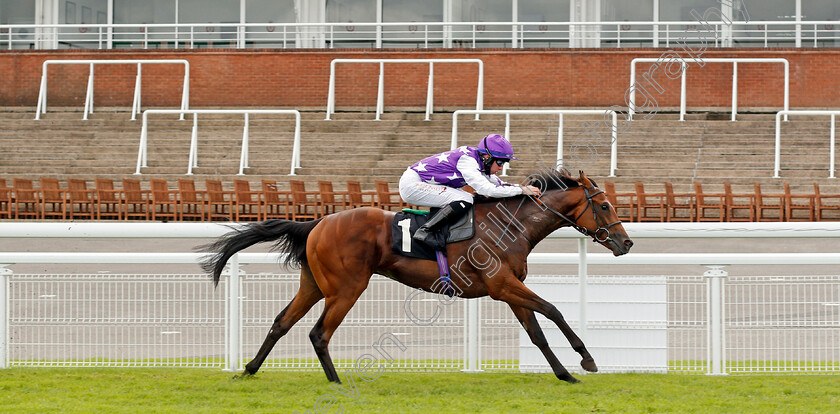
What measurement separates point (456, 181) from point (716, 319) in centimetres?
196

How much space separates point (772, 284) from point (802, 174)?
41.6 ft

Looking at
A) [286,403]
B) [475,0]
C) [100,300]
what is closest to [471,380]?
[286,403]

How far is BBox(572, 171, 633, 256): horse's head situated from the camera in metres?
6.96

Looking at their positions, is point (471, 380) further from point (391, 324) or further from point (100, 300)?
point (100, 300)

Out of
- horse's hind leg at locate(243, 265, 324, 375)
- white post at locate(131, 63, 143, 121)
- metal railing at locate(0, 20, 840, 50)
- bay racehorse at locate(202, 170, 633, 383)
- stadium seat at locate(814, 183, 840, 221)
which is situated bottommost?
horse's hind leg at locate(243, 265, 324, 375)

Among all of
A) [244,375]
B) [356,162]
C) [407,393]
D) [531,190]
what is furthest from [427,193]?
[356,162]

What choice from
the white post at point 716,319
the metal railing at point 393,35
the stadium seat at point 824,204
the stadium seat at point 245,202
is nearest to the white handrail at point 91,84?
the metal railing at point 393,35

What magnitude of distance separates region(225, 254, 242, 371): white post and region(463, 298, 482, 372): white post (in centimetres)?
158

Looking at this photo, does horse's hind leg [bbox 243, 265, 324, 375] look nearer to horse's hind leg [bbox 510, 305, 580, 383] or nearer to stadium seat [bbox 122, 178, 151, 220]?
horse's hind leg [bbox 510, 305, 580, 383]

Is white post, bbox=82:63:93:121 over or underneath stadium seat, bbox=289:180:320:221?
over

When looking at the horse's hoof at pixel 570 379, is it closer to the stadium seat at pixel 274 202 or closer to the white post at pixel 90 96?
the stadium seat at pixel 274 202

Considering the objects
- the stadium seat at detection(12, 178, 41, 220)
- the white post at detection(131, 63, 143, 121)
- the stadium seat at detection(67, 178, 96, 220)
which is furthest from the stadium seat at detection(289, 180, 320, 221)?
the white post at detection(131, 63, 143, 121)

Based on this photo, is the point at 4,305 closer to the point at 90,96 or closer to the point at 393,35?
the point at 90,96

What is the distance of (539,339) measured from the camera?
6820 millimetres
